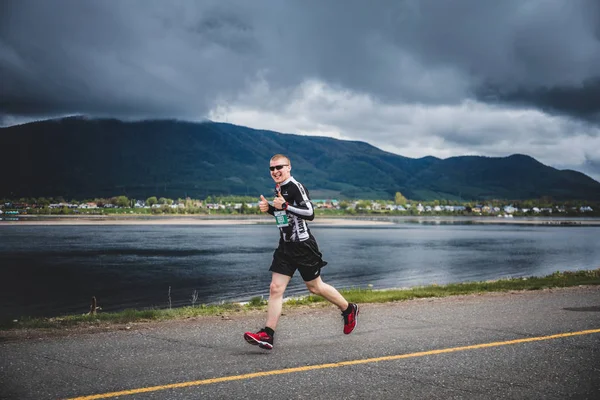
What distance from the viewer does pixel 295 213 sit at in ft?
25.4

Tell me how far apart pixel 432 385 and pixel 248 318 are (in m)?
5.05

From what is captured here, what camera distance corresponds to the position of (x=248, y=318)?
33.9ft

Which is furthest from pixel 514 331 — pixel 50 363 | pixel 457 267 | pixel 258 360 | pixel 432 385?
pixel 457 267

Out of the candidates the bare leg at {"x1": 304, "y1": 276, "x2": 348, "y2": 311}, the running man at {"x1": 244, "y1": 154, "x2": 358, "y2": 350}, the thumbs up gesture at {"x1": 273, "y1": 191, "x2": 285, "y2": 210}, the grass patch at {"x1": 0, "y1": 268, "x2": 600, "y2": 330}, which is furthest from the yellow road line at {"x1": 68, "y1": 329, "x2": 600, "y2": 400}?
the grass patch at {"x1": 0, "y1": 268, "x2": 600, "y2": 330}

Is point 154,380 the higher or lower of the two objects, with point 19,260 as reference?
higher

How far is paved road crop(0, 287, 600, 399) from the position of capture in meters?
5.77

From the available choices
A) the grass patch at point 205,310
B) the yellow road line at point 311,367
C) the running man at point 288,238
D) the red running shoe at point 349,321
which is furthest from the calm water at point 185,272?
the yellow road line at point 311,367

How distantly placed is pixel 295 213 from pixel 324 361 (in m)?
2.17

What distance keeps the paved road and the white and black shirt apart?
168 centimetres

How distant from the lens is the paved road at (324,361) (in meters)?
5.77

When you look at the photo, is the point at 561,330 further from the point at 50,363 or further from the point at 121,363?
the point at 50,363

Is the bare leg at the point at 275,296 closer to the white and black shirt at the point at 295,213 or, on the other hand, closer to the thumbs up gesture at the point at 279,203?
the white and black shirt at the point at 295,213

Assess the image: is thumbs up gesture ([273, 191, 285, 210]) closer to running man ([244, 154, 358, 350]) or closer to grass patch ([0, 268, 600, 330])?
running man ([244, 154, 358, 350])

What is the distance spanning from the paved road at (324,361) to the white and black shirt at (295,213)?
168 centimetres
